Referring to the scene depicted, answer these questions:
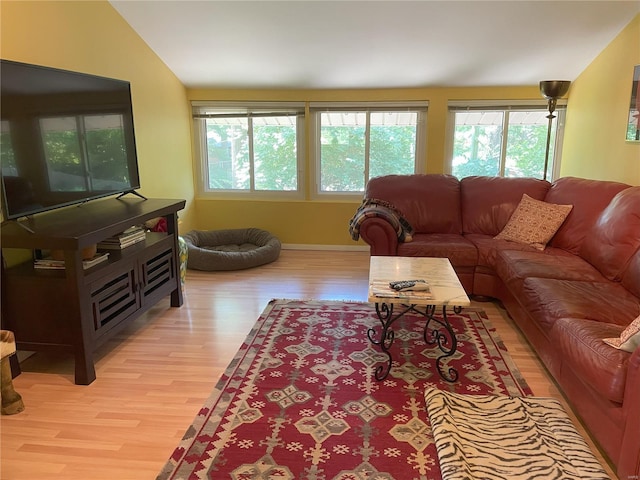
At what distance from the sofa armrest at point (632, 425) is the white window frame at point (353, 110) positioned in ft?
12.0

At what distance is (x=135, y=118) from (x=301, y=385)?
2.81m

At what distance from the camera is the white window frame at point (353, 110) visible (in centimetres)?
493

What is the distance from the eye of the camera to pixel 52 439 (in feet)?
6.61

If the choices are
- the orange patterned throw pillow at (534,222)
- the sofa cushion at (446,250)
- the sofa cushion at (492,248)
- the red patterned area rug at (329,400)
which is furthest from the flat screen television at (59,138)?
the orange patterned throw pillow at (534,222)

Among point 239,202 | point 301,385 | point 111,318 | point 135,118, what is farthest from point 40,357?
point 239,202

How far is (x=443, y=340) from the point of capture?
2.90 meters

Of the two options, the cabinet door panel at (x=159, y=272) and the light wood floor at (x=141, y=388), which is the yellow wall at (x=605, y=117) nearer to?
the light wood floor at (x=141, y=388)

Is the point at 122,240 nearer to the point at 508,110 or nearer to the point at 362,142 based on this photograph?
the point at 362,142

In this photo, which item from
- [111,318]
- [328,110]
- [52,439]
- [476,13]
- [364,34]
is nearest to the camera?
[52,439]

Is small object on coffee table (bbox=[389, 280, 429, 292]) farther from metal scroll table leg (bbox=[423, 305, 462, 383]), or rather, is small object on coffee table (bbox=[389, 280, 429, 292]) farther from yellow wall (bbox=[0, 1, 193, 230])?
yellow wall (bbox=[0, 1, 193, 230])

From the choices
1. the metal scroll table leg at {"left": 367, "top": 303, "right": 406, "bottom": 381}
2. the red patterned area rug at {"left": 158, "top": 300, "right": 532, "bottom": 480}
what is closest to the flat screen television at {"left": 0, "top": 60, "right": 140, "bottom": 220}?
the red patterned area rug at {"left": 158, "top": 300, "right": 532, "bottom": 480}

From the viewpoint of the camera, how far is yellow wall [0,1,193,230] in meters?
2.74

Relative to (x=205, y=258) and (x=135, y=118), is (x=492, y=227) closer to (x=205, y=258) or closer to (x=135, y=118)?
(x=205, y=258)

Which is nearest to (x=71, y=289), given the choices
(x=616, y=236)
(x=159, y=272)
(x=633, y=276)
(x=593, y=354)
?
(x=159, y=272)
